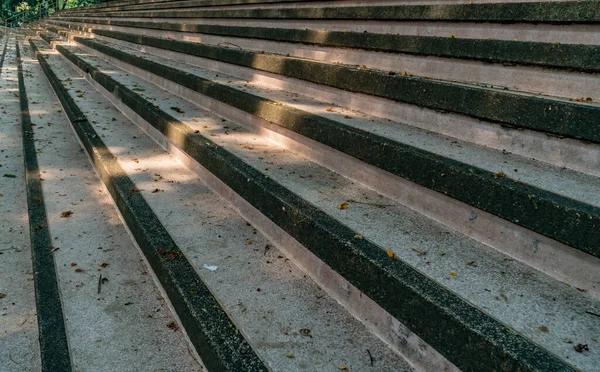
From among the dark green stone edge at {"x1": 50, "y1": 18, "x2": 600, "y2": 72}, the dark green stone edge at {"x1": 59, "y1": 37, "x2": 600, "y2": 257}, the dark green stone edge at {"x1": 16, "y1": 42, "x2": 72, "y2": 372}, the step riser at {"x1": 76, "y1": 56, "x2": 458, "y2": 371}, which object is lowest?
the dark green stone edge at {"x1": 16, "y1": 42, "x2": 72, "y2": 372}

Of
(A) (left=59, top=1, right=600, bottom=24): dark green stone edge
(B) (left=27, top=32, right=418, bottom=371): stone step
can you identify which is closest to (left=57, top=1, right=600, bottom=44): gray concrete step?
(A) (left=59, top=1, right=600, bottom=24): dark green stone edge

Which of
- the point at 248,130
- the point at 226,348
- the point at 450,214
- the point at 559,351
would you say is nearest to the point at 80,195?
the point at 248,130

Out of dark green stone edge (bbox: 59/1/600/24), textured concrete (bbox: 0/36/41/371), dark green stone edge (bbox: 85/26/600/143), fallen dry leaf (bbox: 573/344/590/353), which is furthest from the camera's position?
dark green stone edge (bbox: 59/1/600/24)

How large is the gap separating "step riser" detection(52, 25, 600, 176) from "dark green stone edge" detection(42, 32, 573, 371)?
99 centimetres

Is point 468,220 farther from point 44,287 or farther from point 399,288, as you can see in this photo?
point 44,287

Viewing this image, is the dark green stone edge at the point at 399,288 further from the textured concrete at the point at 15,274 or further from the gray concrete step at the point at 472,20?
the gray concrete step at the point at 472,20

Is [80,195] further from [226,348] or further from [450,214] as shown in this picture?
[450,214]

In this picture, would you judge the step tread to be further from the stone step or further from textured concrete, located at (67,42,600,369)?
textured concrete, located at (67,42,600,369)

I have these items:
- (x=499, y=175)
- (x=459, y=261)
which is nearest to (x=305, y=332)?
(x=459, y=261)

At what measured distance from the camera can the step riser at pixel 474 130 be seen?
202 centimetres

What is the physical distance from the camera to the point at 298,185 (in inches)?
98.4

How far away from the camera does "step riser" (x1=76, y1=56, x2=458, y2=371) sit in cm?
156

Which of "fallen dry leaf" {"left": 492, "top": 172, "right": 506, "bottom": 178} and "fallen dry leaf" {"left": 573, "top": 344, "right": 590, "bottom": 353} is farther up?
"fallen dry leaf" {"left": 492, "top": 172, "right": 506, "bottom": 178}

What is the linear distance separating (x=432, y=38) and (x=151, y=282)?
2444 millimetres
